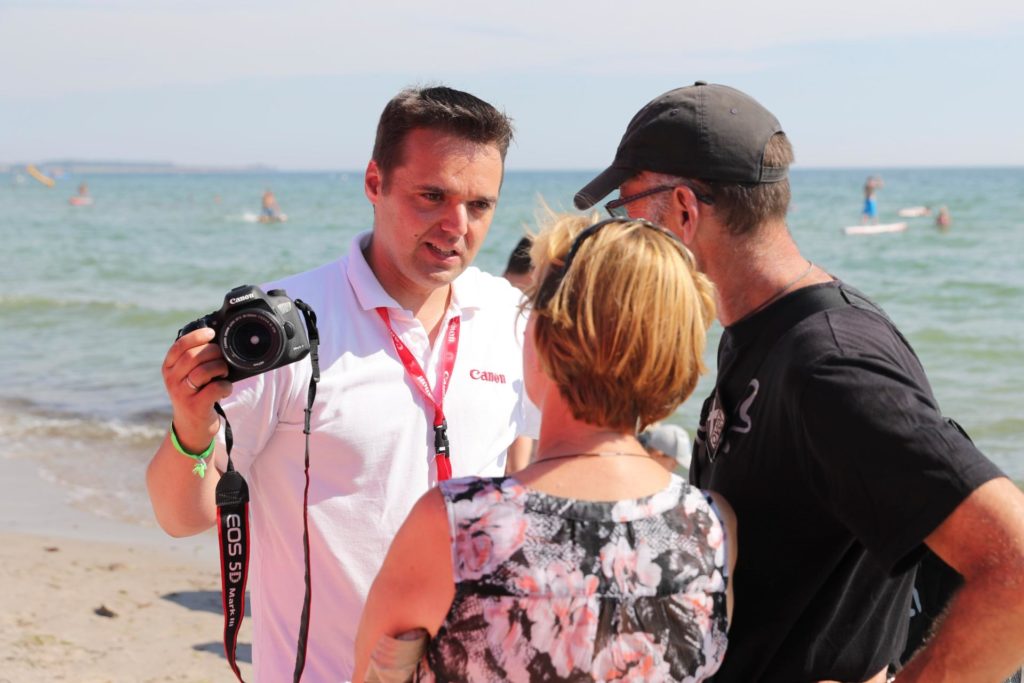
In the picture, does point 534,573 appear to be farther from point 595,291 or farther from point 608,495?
point 595,291

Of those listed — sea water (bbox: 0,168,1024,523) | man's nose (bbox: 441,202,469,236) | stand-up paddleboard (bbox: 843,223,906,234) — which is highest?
man's nose (bbox: 441,202,469,236)

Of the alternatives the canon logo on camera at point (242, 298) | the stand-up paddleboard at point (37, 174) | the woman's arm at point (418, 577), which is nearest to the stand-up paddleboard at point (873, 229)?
the canon logo on camera at point (242, 298)

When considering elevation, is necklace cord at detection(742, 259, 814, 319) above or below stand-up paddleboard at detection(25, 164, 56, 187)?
above

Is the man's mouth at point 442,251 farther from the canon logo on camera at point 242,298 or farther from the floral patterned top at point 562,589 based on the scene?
the floral patterned top at point 562,589

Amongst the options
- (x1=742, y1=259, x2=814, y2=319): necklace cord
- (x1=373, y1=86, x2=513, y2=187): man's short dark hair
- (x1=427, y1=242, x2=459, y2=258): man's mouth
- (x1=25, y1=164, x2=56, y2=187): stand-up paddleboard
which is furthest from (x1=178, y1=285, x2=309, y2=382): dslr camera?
(x1=25, y1=164, x2=56, y2=187): stand-up paddleboard

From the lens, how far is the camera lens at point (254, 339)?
229 cm

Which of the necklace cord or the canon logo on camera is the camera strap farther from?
the necklace cord

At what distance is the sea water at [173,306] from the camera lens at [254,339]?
384 mm

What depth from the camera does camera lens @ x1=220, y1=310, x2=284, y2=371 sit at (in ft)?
7.50

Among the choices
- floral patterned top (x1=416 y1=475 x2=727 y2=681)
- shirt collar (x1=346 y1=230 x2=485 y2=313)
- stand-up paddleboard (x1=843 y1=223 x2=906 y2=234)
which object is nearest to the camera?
floral patterned top (x1=416 y1=475 x2=727 y2=681)

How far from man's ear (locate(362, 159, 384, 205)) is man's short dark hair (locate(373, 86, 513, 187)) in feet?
0.07

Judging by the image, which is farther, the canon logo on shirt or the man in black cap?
the canon logo on shirt

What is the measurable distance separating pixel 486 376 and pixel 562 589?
116cm

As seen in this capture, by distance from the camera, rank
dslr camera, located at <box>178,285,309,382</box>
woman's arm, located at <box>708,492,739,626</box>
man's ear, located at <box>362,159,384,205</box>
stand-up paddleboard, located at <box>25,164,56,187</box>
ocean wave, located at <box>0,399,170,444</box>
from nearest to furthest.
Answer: woman's arm, located at <box>708,492,739,626</box>, dslr camera, located at <box>178,285,309,382</box>, man's ear, located at <box>362,159,384,205</box>, ocean wave, located at <box>0,399,170,444</box>, stand-up paddleboard, located at <box>25,164,56,187</box>
